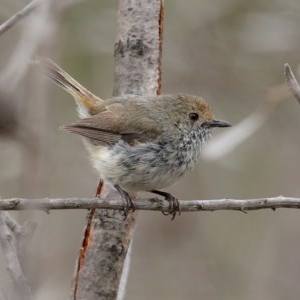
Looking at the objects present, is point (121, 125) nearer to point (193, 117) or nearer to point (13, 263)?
point (193, 117)

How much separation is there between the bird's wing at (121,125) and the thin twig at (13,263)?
1.60 m

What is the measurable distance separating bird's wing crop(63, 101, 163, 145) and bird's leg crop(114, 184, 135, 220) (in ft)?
1.21

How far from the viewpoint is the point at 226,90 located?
662cm

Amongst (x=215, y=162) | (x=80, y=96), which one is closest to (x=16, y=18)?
(x=80, y=96)

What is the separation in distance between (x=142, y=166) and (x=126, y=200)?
1.70ft

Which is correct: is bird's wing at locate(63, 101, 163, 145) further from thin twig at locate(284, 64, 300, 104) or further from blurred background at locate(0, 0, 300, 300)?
thin twig at locate(284, 64, 300, 104)

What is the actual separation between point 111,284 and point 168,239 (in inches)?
94.3

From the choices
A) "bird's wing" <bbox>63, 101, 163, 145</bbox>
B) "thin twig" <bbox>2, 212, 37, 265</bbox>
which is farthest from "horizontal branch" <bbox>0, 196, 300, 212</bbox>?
"bird's wing" <bbox>63, 101, 163, 145</bbox>

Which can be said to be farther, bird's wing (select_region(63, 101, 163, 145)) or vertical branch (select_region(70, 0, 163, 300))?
bird's wing (select_region(63, 101, 163, 145))

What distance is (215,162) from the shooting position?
625cm

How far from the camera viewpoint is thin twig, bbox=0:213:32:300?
1.85m

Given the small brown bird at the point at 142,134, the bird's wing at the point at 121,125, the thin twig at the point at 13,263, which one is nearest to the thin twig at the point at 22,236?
the thin twig at the point at 13,263

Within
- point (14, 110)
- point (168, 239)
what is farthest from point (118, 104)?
point (14, 110)

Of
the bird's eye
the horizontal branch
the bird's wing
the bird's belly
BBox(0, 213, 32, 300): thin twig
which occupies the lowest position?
BBox(0, 213, 32, 300): thin twig
